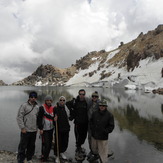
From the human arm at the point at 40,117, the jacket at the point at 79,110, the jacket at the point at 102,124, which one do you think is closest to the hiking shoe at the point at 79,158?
the jacket at the point at 79,110

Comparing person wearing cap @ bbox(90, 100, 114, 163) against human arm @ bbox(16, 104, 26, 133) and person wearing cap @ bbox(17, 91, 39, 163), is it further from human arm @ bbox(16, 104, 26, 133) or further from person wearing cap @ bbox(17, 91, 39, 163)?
human arm @ bbox(16, 104, 26, 133)

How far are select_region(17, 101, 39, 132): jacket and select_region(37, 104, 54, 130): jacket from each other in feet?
0.68

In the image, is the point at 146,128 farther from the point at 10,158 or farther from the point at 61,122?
the point at 10,158

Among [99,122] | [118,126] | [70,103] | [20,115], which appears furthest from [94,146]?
[118,126]

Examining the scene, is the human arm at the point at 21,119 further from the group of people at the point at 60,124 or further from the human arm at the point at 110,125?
the human arm at the point at 110,125

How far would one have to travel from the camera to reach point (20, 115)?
687cm

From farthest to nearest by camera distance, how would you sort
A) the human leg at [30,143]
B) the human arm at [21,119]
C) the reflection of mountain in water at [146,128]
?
the reflection of mountain in water at [146,128], the human leg at [30,143], the human arm at [21,119]

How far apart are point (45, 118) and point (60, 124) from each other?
834 mm

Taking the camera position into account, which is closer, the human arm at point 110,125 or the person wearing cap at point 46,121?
the human arm at point 110,125

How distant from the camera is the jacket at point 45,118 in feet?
24.0

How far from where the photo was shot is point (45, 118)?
7.49m

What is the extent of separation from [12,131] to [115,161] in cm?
914

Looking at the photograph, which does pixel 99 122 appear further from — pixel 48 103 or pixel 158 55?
pixel 158 55

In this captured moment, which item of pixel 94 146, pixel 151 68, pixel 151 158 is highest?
pixel 151 68
